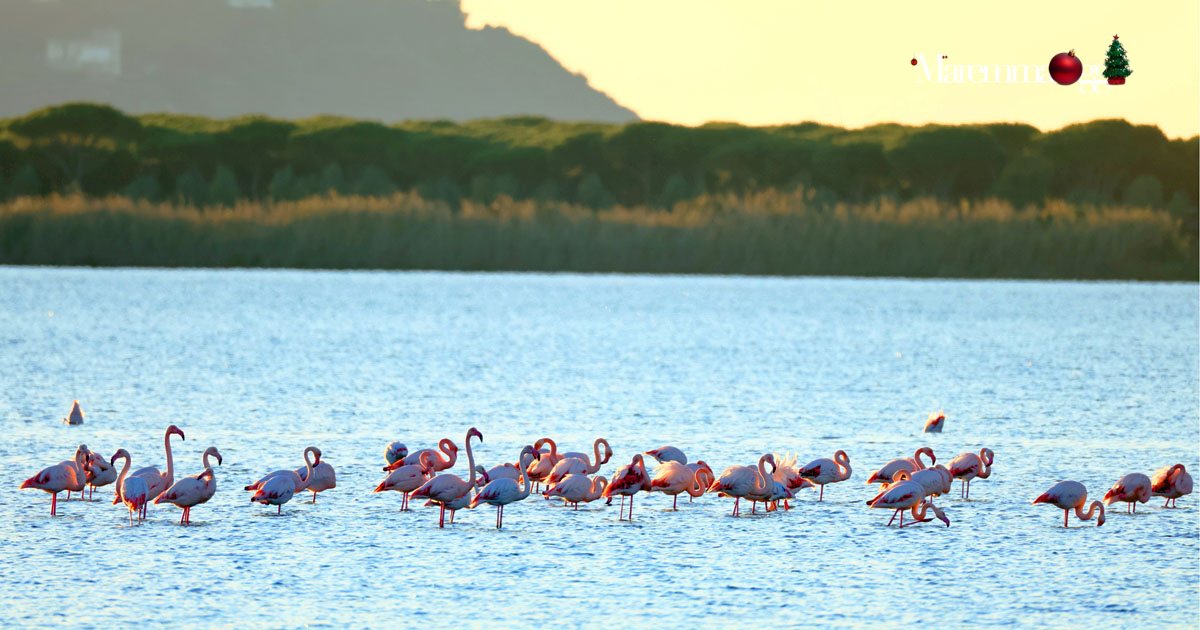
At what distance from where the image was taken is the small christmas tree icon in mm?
16797

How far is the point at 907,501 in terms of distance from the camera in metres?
15.8

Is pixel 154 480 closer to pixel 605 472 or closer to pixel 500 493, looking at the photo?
pixel 500 493

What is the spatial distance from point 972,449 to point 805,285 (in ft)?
360

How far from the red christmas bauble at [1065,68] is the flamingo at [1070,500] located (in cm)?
401

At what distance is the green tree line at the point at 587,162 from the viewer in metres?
115

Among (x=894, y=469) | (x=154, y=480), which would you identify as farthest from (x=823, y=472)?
(x=154, y=480)

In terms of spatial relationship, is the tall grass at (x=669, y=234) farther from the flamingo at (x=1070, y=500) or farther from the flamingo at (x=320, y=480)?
the flamingo at (x=320, y=480)

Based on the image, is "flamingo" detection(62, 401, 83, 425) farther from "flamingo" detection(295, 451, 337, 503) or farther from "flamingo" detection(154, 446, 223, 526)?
"flamingo" detection(154, 446, 223, 526)

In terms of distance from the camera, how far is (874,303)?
298ft

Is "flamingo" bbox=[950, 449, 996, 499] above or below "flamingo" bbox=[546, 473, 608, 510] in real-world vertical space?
above

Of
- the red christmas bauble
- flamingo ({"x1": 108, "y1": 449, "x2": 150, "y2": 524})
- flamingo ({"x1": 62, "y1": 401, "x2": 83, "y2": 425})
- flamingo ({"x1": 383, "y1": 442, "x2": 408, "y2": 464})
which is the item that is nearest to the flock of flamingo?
flamingo ({"x1": 108, "y1": 449, "x2": 150, "y2": 524})

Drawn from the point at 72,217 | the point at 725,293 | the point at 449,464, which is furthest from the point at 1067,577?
the point at 72,217

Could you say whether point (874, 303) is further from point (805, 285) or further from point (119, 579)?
point (119, 579)

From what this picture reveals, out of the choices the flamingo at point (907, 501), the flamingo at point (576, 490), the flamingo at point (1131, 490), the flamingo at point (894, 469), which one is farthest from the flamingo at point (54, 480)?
the flamingo at point (1131, 490)
